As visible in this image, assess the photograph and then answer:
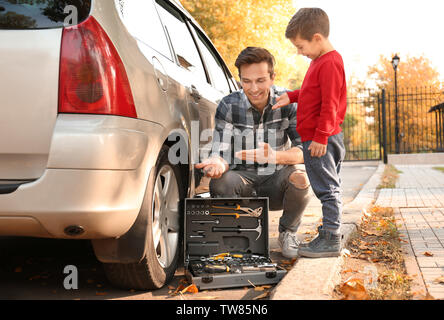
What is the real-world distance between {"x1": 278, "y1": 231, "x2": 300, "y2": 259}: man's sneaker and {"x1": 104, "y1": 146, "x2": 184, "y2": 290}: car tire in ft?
2.79

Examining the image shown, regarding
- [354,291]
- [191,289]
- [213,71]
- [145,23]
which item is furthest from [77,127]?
[213,71]

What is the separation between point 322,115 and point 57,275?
196 centimetres

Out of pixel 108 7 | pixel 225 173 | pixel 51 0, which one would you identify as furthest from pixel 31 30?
pixel 225 173

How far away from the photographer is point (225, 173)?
3.66 m

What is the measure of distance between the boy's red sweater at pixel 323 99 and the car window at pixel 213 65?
1542 millimetres

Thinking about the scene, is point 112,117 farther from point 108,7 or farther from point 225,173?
point 225,173

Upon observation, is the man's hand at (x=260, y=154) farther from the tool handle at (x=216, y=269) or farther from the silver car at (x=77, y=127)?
the silver car at (x=77, y=127)

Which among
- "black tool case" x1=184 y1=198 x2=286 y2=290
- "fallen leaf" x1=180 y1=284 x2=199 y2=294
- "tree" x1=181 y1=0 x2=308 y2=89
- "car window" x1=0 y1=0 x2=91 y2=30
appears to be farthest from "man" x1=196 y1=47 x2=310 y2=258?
"tree" x1=181 y1=0 x2=308 y2=89

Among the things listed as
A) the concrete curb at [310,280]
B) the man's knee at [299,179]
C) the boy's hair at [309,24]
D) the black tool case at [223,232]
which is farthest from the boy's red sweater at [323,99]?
the concrete curb at [310,280]

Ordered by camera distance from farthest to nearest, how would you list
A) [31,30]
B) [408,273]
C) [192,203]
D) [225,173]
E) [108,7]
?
[225,173], [192,203], [408,273], [108,7], [31,30]

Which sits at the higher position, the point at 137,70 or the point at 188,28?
the point at 188,28

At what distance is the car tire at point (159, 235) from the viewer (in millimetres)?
2611

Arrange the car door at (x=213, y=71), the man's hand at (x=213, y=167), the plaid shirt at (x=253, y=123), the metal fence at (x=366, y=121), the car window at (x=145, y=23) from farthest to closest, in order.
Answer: the metal fence at (x=366, y=121) < the car door at (x=213, y=71) < the plaid shirt at (x=253, y=123) < the man's hand at (x=213, y=167) < the car window at (x=145, y=23)
